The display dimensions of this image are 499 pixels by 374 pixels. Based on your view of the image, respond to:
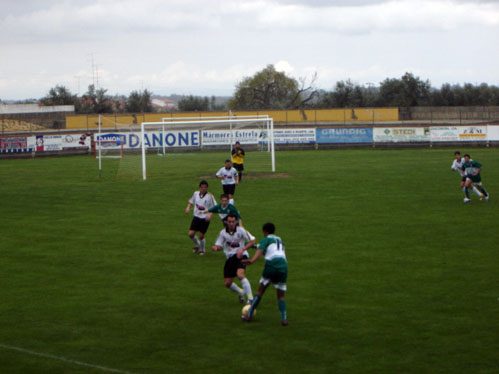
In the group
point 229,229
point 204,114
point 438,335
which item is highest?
point 204,114

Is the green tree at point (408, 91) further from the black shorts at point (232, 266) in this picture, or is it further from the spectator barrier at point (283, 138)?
the black shorts at point (232, 266)

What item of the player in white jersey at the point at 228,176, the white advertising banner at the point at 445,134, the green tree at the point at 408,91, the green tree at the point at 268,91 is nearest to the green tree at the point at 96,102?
the green tree at the point at 268,91

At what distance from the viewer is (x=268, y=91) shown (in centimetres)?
10694

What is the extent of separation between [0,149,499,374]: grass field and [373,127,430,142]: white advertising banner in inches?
1183

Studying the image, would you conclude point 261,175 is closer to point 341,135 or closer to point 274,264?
point 341,135

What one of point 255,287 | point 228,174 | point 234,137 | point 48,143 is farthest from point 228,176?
point 48,143

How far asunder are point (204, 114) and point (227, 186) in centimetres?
4585

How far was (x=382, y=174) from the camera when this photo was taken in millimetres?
36906

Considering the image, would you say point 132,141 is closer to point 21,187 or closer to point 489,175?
point 21,187

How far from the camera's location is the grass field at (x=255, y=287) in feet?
31.7

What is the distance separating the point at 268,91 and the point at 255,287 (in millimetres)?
95161

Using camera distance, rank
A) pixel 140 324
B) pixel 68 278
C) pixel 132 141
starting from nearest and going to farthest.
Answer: pixel 140 324
pixel 68 278
pixel 132 141

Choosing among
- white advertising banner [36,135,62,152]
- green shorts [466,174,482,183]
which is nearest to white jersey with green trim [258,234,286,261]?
green shorts [466,174,482,183]

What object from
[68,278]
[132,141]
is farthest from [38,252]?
[132,141]
